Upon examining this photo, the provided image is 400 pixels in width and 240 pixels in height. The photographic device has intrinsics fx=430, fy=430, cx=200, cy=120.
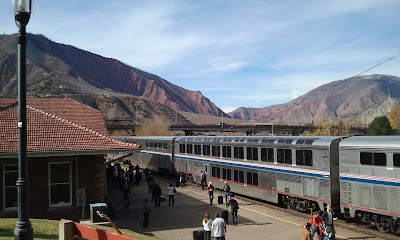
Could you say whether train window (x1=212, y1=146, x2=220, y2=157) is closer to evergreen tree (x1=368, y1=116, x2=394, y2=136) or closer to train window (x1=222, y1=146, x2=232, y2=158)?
train window (x1=222, y1=146, x2=232, y2=158)

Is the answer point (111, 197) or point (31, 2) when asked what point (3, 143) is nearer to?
point (31, 2)

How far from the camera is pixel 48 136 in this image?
1897 cm

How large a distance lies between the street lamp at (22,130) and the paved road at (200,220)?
31.8ft

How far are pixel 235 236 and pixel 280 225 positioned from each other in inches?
115

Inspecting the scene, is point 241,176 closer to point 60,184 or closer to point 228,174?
point 228,174

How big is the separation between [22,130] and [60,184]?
10.6 m

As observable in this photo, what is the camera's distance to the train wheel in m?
17.2

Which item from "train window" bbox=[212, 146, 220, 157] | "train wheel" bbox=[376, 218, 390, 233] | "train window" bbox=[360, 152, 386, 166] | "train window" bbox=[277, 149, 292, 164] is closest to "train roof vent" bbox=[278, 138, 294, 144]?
"train window" bbox=[277, 149, 292, 164]

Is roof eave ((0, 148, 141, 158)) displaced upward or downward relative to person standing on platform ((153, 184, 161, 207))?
upward

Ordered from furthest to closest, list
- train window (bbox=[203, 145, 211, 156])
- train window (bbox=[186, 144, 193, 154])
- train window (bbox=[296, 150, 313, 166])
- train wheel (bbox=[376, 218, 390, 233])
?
train window (bbox=[186, 144, 193, 154]), train window (bbox=[203, 145, 211, 156]), train window (bbox=[296, 150, 313, 166]), train wheel (bbox=[376, 218, 390, 233])

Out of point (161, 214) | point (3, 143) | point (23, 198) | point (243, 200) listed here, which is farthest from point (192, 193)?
point (23, 198)

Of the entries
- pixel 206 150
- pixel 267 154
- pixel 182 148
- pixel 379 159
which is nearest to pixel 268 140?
pixel 267 154

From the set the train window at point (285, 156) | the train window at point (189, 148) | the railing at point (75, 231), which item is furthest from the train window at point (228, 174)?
the railing at point (75, 231)

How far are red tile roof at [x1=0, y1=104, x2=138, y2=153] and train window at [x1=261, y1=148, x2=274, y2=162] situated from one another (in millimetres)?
8344
